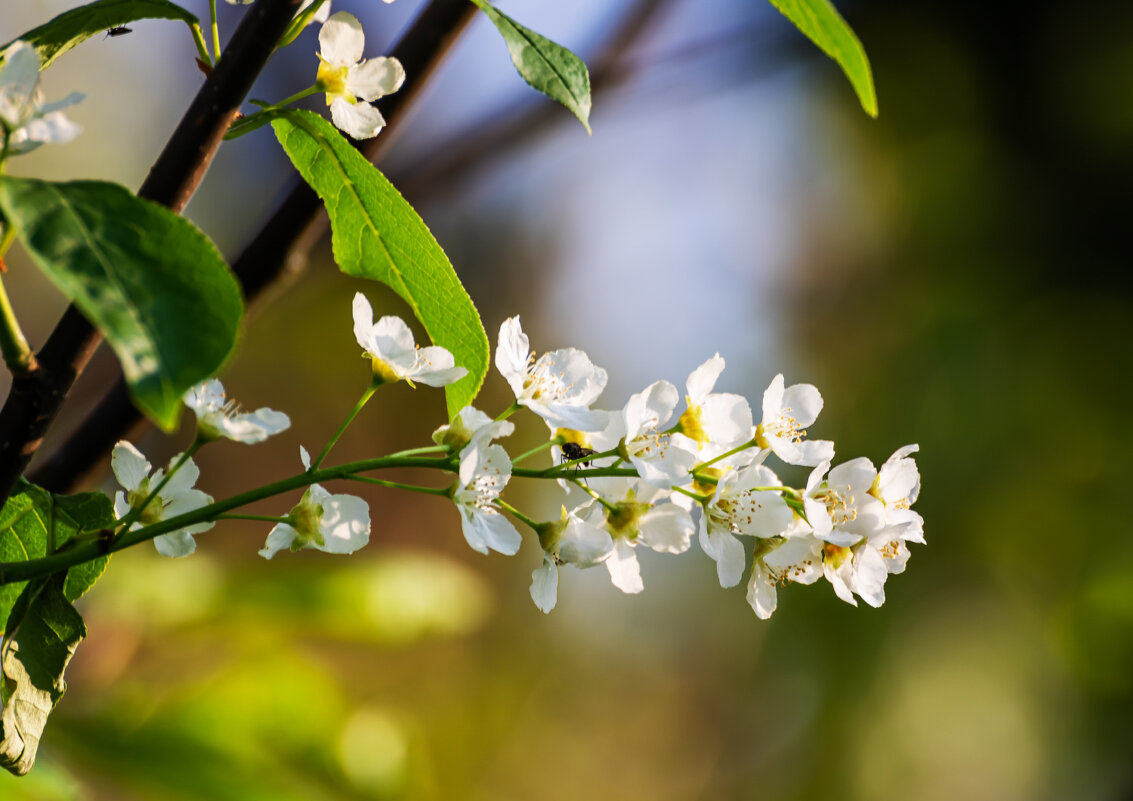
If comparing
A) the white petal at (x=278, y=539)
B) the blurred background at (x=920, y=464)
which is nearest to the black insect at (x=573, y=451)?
the white petal at (x=278, y=539)

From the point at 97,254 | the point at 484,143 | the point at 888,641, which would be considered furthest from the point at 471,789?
the point at 97,254

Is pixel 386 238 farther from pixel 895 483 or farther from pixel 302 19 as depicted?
pixel 895 483

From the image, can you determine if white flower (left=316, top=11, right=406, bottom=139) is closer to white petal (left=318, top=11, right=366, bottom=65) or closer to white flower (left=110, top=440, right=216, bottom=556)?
white petal (left=318, top=11, right=366, bottom=65)

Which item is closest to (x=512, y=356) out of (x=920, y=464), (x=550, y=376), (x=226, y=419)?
(x=550, y=376)

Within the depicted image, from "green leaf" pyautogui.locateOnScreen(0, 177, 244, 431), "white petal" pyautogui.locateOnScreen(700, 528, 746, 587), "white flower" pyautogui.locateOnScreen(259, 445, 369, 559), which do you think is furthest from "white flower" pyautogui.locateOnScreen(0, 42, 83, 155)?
"white petal" pyautogui.locateOnScreen(700, 528, 746, 587)

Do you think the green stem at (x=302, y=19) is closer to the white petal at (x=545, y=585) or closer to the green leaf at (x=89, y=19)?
the green leaf at (x=89, y=19)
